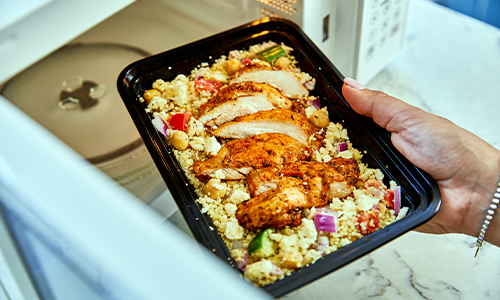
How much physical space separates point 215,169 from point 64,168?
541mm

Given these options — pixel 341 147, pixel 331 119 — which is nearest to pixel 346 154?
pixel 341 147

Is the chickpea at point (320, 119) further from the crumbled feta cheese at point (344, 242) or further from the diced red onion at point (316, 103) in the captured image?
the crumbled feta cheese at point (344, 242)

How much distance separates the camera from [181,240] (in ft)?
1.22

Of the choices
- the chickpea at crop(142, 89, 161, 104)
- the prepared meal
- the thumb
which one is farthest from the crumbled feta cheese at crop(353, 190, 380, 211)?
the chickpea at crop(142, 89, 161, 104)

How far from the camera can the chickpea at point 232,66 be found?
1133mm

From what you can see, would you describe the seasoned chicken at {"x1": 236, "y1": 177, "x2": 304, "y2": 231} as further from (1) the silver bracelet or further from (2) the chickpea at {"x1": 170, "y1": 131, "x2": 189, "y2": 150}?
(1) the silver bracelet

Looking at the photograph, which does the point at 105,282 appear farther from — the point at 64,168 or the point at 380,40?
the point at 380,40

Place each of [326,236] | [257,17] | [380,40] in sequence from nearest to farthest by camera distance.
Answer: [326,236]
[257,17]
[380,40]

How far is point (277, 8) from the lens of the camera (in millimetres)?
1201

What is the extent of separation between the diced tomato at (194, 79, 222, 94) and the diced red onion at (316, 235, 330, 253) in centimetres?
51

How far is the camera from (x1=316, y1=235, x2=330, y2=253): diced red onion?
79cm

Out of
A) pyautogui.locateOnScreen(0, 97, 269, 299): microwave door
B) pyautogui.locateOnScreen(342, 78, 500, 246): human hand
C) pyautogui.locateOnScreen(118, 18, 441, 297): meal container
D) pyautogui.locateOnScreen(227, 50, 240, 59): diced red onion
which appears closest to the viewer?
pyautogui.locateOnScreen(0, 97, 269, 299): microwave door

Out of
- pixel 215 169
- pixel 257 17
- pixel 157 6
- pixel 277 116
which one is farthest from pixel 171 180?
pixel 157 6

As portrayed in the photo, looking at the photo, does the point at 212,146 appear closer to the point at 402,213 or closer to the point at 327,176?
the point at 327,176
